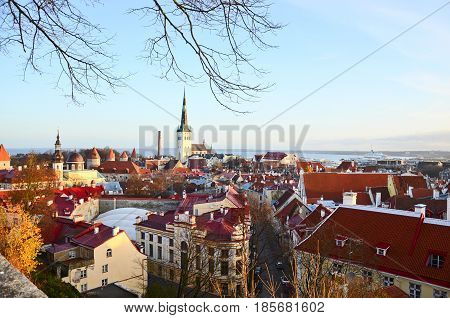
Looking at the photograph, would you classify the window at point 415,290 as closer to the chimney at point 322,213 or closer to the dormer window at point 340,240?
the dormer window at point 340,240

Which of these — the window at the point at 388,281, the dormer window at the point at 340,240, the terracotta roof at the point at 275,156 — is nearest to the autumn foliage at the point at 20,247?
the dormer window at the point at 340,240

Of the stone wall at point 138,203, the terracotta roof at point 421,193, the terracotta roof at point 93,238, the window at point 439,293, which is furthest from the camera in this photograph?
the stone wall at point 138,203

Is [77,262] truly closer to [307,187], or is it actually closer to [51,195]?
[51,195]

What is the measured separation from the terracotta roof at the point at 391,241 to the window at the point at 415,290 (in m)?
0.18

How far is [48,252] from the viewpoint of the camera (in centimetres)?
1145

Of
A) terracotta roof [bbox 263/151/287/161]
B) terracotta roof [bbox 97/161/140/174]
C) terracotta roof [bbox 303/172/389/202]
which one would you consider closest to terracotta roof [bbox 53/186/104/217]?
terracotta roof [bbox 303/172/389/202]

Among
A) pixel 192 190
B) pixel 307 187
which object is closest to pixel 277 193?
pixel 307 187

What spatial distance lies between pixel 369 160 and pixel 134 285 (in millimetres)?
52529

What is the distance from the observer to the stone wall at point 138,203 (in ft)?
80.7

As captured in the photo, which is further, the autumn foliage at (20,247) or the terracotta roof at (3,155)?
the terracotta roof at (3,155)

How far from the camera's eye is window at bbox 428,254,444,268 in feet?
27.4

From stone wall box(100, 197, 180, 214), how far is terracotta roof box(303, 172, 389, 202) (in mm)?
8161

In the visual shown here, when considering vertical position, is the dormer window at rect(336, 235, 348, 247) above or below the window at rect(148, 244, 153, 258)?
above

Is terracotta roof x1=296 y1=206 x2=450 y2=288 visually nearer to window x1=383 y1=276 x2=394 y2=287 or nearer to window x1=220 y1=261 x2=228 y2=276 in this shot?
window x1=383 y1=276 x2=394 y2=287
